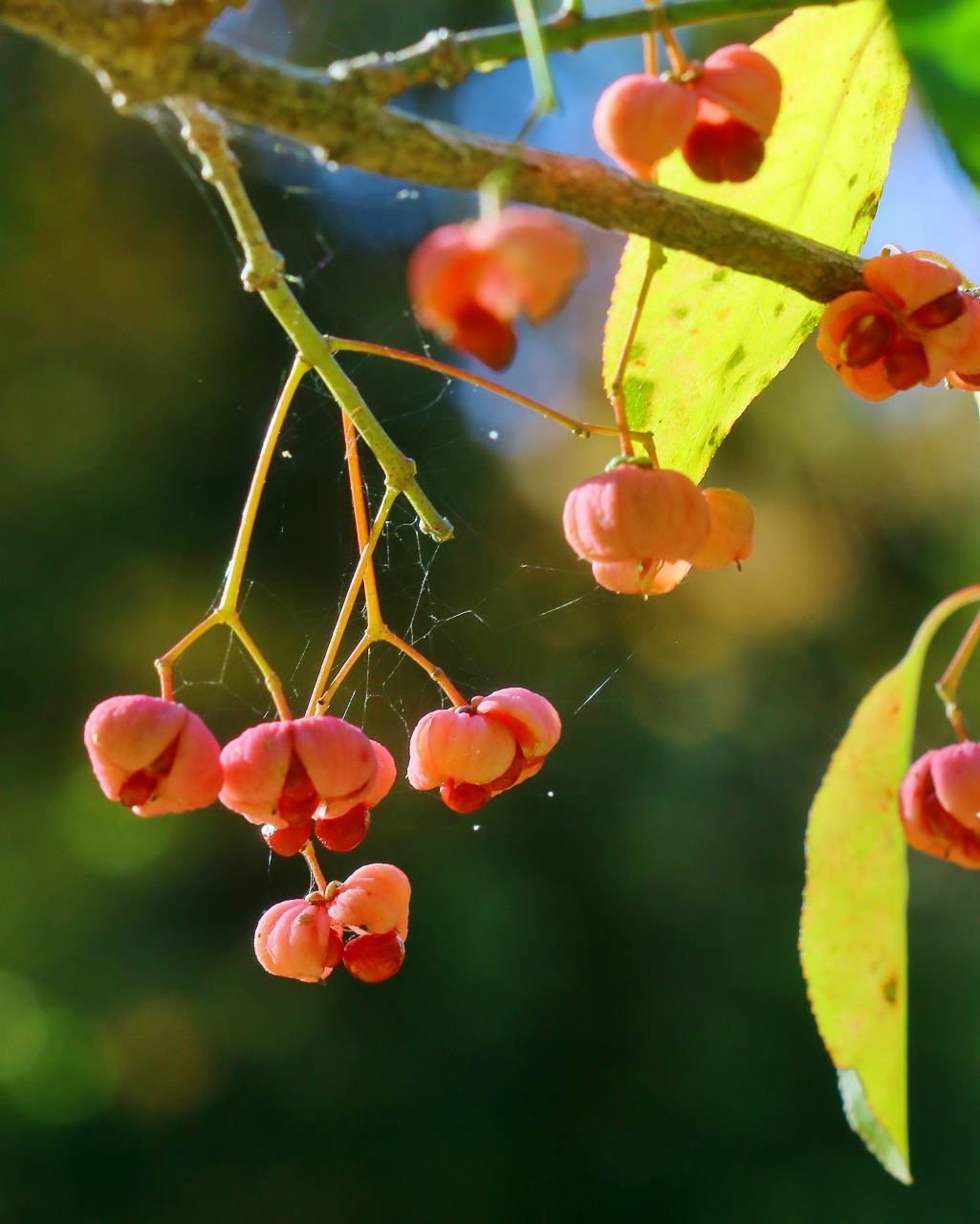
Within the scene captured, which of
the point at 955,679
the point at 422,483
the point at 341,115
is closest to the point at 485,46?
the point at 341,115

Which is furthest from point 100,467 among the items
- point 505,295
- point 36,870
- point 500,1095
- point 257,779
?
point 505,295

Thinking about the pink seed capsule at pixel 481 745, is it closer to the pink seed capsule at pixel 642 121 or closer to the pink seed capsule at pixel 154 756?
the pink seed capsule at pixel 154 756

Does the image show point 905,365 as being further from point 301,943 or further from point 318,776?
point 301,943

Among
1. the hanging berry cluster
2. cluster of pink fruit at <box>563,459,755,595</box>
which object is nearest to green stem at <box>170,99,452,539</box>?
the hanging berry cluster

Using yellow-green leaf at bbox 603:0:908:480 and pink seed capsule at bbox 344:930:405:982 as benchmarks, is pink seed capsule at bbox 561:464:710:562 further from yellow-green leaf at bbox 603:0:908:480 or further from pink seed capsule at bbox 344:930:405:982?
pink seed capsule at bbox 344:930:405:982

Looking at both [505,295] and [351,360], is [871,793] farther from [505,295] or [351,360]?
[351,360]

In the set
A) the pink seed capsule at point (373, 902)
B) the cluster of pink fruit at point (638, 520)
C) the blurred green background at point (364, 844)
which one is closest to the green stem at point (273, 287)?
the cluster of pink fruit at point (638, 520)
